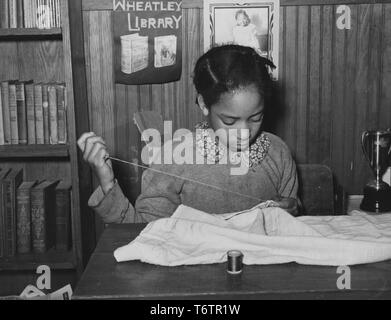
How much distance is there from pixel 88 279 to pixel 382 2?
5.91 feet

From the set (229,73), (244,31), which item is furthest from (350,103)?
(229,73)

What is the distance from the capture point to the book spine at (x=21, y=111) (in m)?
2.08

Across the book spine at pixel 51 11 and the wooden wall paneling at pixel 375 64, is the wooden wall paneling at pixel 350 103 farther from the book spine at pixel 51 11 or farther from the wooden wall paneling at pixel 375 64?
the book spine at pixel 51 11

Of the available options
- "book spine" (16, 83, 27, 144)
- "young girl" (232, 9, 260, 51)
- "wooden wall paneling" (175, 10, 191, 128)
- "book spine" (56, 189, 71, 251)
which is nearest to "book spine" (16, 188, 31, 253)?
"book spine" (56, 189, 71, 251)

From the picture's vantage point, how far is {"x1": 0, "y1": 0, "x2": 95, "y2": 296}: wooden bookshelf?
1994 millimetres

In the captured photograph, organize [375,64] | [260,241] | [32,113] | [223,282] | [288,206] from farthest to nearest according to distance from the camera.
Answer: [375,64], [32,113], [288,206], [260,241], [223,282]

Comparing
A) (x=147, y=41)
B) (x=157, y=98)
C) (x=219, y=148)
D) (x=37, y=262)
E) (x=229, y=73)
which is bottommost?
(x=37, y=262)

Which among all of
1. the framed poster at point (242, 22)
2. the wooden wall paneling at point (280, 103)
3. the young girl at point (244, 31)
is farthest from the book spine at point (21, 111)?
the wooden wall paneling at point (280, 103)

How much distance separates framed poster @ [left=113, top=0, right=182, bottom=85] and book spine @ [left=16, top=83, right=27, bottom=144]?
388 mm

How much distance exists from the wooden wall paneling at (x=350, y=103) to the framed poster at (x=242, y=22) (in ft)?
1.02

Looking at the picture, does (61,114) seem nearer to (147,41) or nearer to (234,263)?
(147,41)

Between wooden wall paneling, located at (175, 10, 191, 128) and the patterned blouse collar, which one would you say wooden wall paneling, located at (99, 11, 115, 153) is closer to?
wooden wall paneling, located at (175, 10, 191, 128)

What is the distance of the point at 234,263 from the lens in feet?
2.96

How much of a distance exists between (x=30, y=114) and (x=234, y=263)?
1.44m
